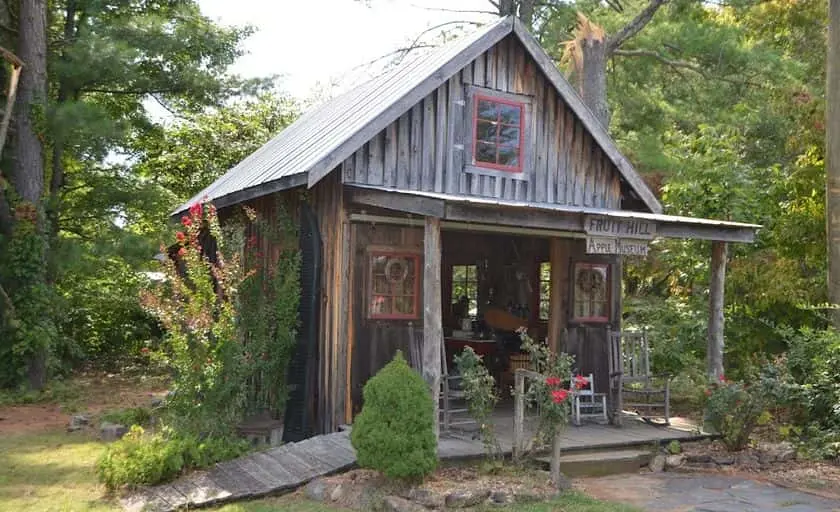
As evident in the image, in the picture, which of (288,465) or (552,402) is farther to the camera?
(288,465)

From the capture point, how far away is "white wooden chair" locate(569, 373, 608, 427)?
11.1 meters

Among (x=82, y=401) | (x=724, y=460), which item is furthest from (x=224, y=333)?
(x=82, y=401)

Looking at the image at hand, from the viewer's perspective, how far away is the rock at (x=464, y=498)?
7.62 meters

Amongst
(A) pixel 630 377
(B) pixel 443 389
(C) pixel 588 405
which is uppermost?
(A) pixel 630 377

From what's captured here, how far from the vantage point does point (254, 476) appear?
28.0 ft

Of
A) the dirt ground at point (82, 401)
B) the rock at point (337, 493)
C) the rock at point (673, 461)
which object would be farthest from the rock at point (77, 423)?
the rock at point (673, 461)

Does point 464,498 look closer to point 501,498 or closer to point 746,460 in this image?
point 501,498

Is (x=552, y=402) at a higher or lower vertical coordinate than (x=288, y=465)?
higher

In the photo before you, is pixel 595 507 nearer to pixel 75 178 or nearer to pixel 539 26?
pixel 75 178

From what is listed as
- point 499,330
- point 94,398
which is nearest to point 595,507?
point 499,330

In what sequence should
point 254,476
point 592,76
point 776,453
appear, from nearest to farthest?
point 254,476 → point 776,453 → point 592,76

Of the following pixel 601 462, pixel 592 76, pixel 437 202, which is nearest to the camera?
pixel 437 202

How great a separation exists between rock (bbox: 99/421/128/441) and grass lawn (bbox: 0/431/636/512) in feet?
0.54

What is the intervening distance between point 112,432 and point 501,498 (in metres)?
5.63
